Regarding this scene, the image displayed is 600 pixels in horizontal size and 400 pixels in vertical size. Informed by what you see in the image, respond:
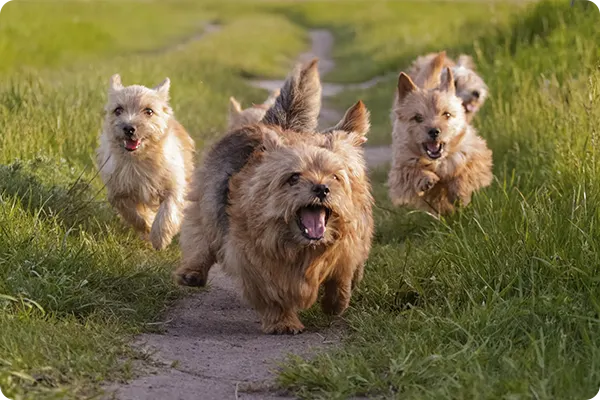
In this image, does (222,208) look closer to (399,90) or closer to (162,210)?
(162,210)

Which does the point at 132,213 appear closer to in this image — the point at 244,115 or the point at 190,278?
the point at 244,115

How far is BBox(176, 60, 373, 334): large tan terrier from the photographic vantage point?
16.0 feet

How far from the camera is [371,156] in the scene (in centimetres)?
1207

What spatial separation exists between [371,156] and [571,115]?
541cm

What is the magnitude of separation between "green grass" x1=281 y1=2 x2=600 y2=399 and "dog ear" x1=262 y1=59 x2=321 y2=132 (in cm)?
105

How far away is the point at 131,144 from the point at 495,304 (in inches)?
141

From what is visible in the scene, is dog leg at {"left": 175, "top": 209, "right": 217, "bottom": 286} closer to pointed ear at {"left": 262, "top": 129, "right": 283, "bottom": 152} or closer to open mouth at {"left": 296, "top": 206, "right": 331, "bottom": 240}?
pointed ear at {"left": 262, "top": 129, "right": 283, "bottom": 152}

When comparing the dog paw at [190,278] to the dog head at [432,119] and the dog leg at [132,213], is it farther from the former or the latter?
the dog head at [432,119]

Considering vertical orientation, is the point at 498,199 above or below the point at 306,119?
below

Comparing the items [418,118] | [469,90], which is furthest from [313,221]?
[469,90]

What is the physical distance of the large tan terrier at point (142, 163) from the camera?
23.8 ft

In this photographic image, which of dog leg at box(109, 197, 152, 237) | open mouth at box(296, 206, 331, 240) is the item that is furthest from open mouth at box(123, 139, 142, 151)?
open mouth at box(296, 206, 331, 240)

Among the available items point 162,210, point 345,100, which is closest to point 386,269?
point 162,210

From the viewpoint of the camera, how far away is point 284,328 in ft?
17.2
